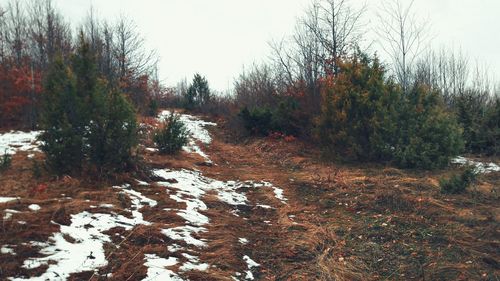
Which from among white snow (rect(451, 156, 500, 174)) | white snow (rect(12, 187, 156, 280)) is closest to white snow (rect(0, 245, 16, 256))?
white snow (rect(12, 187, 156, 280))

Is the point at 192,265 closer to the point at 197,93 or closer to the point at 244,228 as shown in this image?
the point at 244,228

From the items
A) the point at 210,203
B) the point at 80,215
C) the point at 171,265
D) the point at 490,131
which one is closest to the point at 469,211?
the point at 210,203

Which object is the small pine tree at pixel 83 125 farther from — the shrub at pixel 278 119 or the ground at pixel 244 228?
the shrub at pixel 278 119

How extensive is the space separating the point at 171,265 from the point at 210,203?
2874 mm

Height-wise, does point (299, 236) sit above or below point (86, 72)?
below

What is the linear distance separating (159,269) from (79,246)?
1016 millimetres

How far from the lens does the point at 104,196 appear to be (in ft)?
19.5

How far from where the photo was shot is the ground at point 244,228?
12.5ft

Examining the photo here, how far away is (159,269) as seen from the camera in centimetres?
371

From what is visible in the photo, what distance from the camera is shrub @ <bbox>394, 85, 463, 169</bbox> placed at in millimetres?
9609

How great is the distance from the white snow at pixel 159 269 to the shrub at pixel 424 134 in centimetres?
771

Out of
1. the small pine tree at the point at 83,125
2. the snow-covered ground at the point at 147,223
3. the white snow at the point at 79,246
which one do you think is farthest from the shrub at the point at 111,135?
the white snow at the point at 79,246

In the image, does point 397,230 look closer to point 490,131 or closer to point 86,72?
point 86,72

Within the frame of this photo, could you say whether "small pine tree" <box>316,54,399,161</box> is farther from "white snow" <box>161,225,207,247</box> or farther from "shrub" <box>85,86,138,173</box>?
"white snow" <box>161,225,207,247</box>
